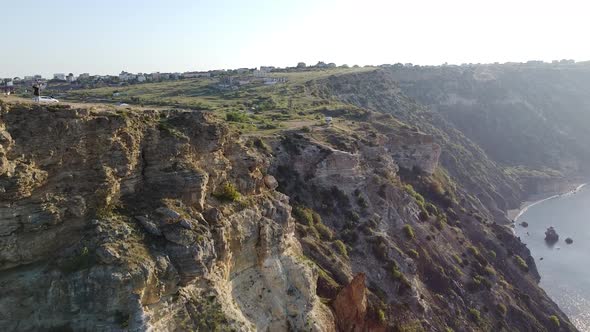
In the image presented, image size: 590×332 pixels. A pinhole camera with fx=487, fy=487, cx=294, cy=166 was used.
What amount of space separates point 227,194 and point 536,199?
11383 centimetres

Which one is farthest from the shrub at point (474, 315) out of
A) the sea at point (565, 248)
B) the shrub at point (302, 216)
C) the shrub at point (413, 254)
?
the sea at point (565, 248)

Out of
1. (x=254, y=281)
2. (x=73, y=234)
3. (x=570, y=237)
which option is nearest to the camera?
(x=73, y=234)

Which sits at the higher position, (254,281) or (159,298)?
(159,298)

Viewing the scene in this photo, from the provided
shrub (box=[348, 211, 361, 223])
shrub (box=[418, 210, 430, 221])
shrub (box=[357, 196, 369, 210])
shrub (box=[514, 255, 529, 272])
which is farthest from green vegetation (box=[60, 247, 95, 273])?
shrub (box=[514, 255, 529, 272])

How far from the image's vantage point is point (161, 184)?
2208 cm

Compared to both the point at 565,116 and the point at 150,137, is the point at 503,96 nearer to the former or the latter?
the point at 565,116

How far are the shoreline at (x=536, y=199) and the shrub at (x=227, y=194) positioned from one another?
3460 inches

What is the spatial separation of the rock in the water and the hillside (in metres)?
37.7

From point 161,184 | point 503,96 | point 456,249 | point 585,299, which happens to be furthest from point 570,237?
point 161,184

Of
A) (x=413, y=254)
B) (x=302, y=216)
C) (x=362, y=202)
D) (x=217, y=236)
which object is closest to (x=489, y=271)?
(x=413, y=254)

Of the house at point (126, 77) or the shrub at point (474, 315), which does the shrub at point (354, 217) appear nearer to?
the shrub at point (474, 315)

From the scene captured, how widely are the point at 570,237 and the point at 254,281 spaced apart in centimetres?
8823

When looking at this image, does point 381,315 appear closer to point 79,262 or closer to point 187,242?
point 187,242

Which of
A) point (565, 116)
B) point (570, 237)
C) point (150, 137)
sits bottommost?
point (570, 237)
